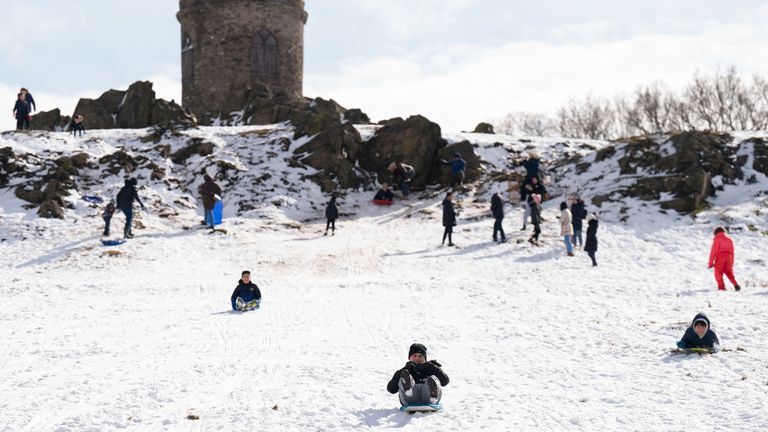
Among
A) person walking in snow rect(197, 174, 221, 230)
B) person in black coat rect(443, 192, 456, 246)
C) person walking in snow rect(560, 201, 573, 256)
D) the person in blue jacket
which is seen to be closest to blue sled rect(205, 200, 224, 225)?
person walking in snow rect(197, 174, 221, 230)

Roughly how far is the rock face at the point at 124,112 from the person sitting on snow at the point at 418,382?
30.8 metres

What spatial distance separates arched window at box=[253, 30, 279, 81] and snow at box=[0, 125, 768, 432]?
1774 cm

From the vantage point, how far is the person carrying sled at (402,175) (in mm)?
28875

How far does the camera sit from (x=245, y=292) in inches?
525

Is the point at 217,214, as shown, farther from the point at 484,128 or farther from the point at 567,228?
the point at 484,128

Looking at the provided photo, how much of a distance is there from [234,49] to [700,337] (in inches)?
1539

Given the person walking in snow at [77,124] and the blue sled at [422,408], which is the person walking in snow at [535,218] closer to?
the blue sled at [422,408]

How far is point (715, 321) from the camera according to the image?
11438 mm

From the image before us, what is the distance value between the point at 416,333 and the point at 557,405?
13.4ft

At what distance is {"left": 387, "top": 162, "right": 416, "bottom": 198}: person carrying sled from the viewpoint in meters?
28.9

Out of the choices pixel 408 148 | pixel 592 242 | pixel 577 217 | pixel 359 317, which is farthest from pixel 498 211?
pixel 408 148

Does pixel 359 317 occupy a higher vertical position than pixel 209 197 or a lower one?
lower

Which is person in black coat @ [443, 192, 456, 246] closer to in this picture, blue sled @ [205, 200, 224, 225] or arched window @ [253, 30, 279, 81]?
blue sled @ [205, 200, 224, 225]

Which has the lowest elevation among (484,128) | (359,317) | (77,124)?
(359,317)
